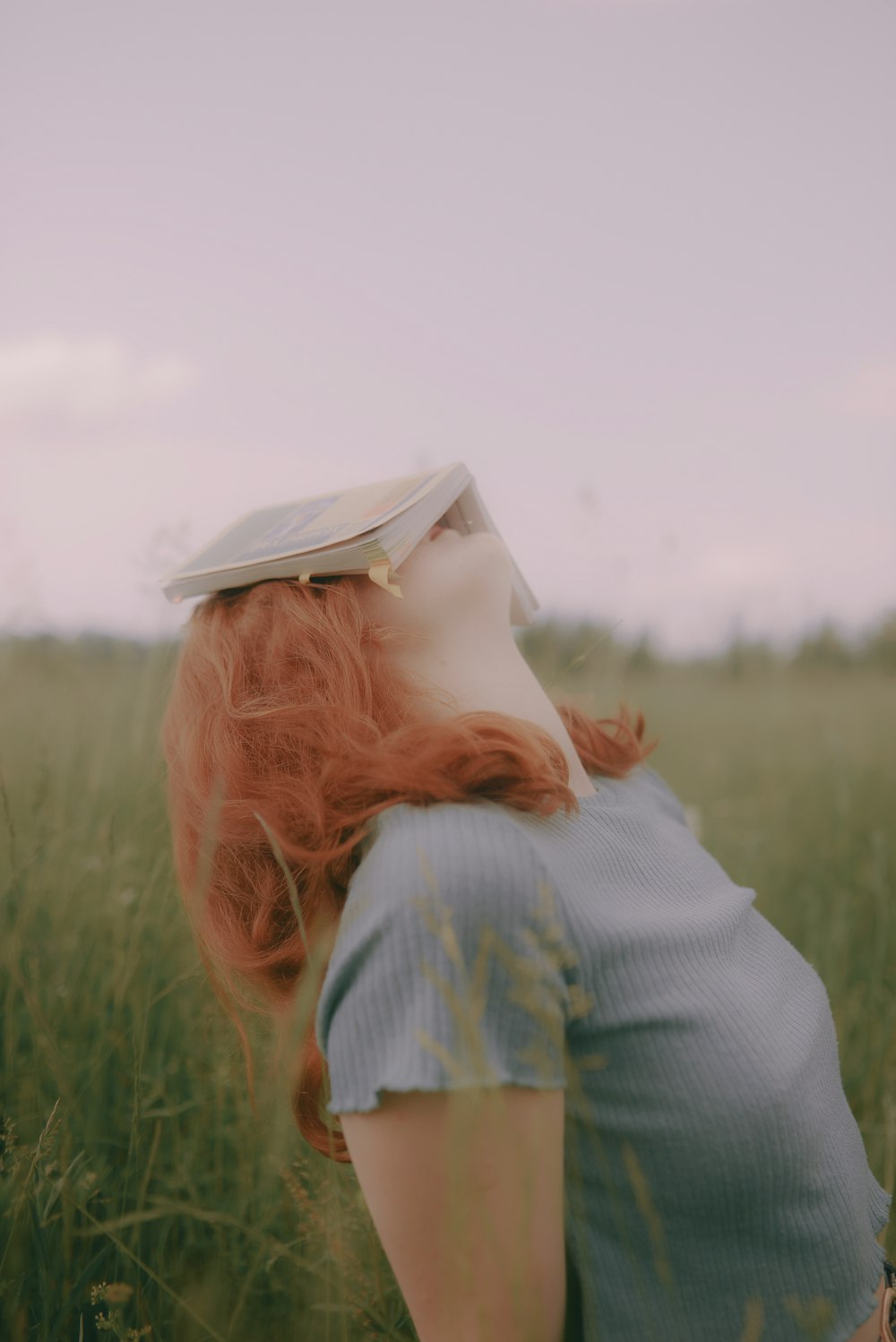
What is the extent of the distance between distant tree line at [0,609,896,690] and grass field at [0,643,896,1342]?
1.4 inches

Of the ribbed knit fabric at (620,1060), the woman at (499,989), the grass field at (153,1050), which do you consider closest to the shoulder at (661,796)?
the woman at (499,989)

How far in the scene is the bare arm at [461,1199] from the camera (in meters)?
0.75

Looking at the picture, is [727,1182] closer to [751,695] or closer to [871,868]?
[871,868]

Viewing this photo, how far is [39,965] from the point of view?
1.73m

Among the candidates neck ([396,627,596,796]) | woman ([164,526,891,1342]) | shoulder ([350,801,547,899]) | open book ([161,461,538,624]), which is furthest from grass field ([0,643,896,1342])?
neck ([396,627,596,796])

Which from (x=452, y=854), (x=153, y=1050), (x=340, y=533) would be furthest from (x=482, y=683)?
(x=153, y=1050)

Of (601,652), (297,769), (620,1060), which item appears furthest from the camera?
(601,652)

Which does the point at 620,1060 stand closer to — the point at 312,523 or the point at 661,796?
the point at 661,796

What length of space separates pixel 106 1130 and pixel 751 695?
534cm

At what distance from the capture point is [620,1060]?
876 millimetres

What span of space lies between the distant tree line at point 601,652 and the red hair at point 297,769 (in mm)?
364

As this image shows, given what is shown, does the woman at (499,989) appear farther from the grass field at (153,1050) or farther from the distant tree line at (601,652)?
the distant tree line at (601,652)

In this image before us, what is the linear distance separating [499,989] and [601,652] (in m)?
2.47

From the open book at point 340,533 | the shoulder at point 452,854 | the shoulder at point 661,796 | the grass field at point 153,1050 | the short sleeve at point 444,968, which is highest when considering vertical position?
the open book at point 340,533
